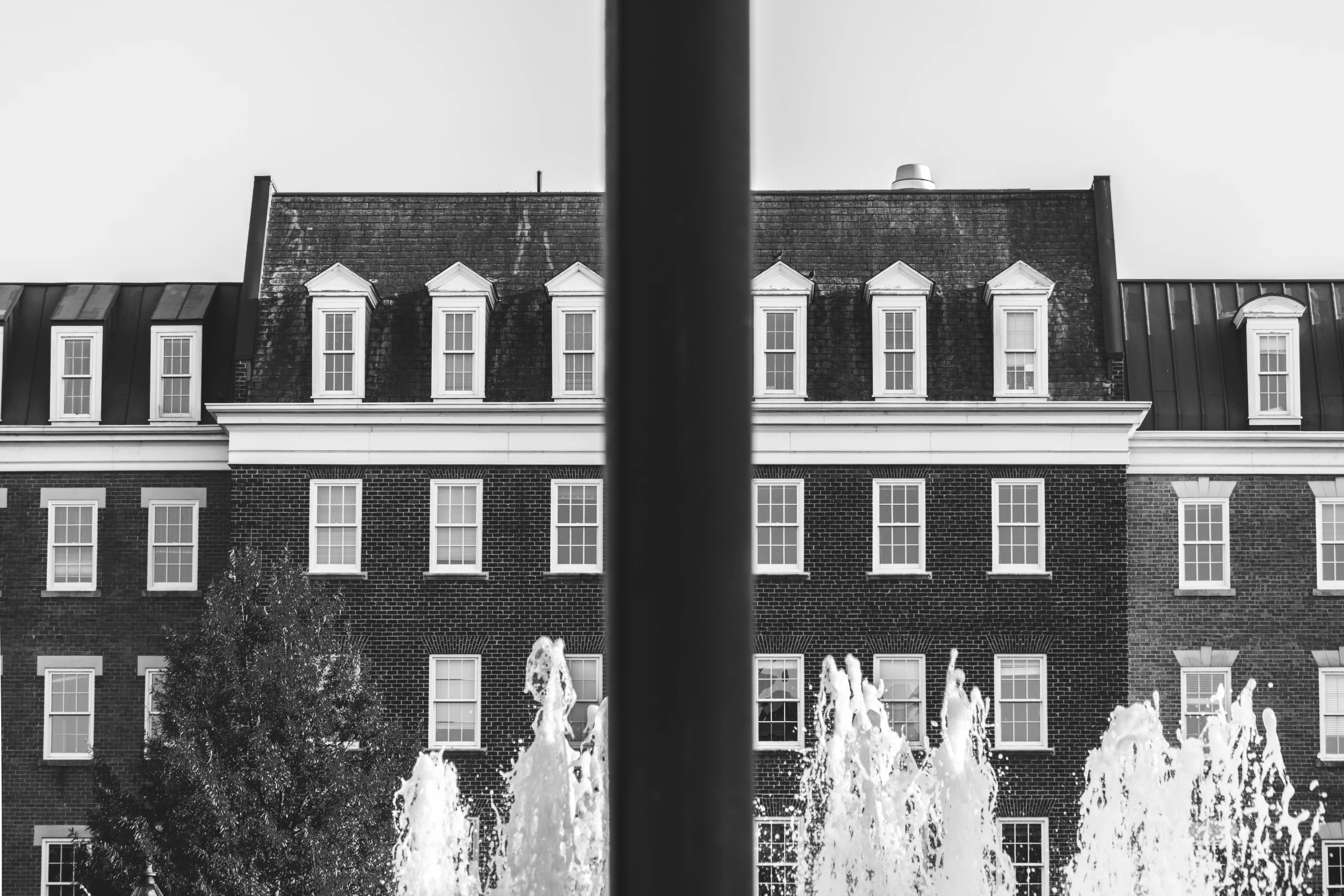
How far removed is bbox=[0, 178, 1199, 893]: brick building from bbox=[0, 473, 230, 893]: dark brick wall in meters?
0.07

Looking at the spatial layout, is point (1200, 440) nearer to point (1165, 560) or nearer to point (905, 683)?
point (1165, 560)

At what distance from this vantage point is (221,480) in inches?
1185

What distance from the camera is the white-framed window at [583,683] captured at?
92.6ft

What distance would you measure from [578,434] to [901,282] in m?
6.61

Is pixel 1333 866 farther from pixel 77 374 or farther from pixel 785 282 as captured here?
pixel 77 374

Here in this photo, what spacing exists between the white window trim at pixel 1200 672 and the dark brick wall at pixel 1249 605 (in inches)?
3.6

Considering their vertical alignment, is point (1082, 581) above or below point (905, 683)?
above

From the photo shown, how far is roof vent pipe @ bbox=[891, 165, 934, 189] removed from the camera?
106ft

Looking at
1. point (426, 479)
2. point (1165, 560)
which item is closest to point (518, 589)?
point (426, 479)

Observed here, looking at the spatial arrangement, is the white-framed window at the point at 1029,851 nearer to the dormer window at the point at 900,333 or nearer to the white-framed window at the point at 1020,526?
the white-framed window at the point at 1020,526

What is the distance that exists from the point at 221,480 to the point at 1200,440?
1892 cm

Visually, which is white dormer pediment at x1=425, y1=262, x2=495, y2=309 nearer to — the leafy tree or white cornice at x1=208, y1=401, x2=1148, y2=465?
white cornice at x1=208, y1=401, x2=1148, y2=465

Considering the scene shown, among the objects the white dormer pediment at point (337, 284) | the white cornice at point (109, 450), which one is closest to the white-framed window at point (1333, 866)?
the white dormer pediment at point (337, 284)

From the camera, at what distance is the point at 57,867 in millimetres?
29234
